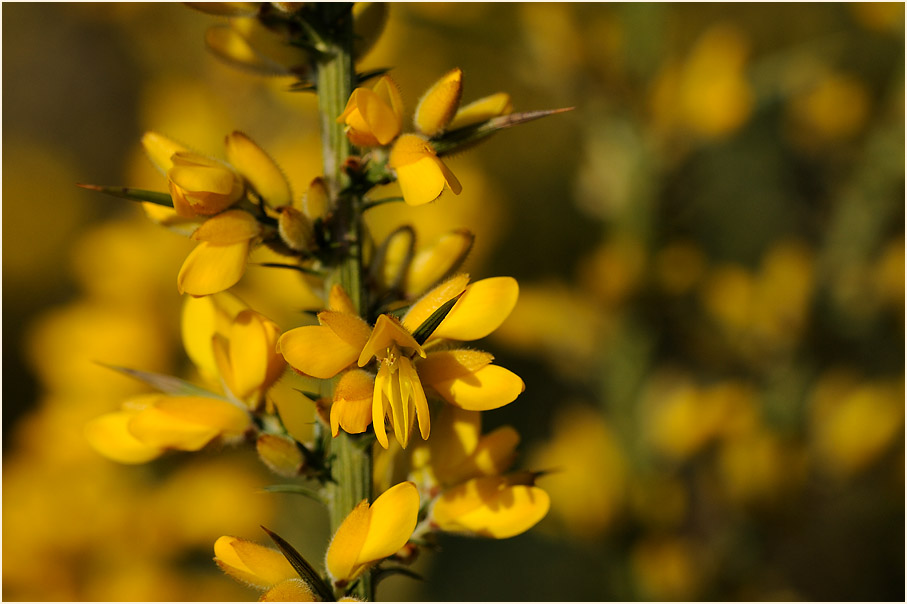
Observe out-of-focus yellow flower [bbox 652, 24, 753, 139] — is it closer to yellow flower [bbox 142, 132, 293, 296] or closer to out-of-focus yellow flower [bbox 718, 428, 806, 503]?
out-of-focus yellow flower [bbox 718, 428, 806, 503]

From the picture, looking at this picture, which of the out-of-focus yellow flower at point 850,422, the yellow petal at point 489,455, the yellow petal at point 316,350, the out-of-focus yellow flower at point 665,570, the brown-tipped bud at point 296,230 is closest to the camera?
the yellow petal at point 316,350

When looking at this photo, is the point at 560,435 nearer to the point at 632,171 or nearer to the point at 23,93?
the point at 632,171

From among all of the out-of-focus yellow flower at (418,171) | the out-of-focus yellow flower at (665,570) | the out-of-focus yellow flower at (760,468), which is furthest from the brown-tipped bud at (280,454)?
the out-of-focus yellow flower at (760,468)

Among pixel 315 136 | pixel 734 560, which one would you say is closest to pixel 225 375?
pixel 734 560

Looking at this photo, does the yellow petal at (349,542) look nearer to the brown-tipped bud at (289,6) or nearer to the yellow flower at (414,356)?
the yellow flower at (414,356)

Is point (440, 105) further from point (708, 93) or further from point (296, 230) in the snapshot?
point (708, 93)

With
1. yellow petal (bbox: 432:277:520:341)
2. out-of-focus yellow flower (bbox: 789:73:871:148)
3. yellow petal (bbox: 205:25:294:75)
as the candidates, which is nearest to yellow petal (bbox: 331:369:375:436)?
yellow petal (bbox: 432:277:520:341)

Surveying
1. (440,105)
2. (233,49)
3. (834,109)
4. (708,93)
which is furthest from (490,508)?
(834,109)
